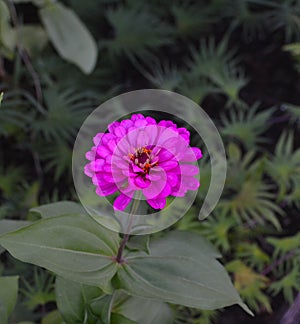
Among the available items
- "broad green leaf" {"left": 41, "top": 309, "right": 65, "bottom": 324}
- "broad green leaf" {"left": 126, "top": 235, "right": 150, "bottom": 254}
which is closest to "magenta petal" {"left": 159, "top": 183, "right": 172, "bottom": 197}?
"broad green leaf" {"left": 126, "top": 235, "right": 150, "bottom": 254}

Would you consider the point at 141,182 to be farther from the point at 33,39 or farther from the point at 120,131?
the point at 33,39

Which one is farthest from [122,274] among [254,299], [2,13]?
[2,13]

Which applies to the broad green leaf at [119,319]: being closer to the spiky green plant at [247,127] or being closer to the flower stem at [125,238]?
the flower stem at [125,238]

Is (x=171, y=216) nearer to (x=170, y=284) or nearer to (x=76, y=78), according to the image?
(x=170, y=284)

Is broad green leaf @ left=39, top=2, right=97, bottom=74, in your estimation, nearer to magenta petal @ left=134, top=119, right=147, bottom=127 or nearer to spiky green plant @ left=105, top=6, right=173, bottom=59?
spiky green plant @ left=105, top=6, right=173, bottom=59

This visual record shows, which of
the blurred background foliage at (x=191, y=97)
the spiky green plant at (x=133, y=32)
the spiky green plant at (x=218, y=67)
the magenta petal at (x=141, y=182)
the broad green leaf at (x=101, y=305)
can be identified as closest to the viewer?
the magenta petal at (x=141, y=182)

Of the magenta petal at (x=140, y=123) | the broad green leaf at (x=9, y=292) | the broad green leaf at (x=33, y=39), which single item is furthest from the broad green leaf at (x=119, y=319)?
the broad green leaf at (x=33, y=39)
